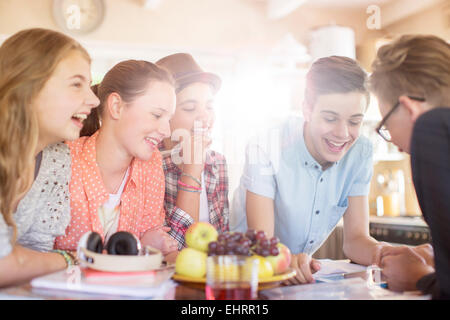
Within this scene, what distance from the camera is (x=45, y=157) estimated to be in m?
1.28

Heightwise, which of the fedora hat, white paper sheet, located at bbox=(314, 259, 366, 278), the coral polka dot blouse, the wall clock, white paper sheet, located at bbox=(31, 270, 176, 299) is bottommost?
white paper sheet, located at bbox=(314, 259, 366, 278)

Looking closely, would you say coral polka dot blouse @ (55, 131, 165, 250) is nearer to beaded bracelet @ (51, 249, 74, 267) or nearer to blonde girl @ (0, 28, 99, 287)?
blonde girl @ (0, 28, 99, 287)

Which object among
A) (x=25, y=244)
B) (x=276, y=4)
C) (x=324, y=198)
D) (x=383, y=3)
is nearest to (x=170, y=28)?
(x=276, y=4)

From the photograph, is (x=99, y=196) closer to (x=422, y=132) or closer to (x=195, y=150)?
(x=195, y=150)

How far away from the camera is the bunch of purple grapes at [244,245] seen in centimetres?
93

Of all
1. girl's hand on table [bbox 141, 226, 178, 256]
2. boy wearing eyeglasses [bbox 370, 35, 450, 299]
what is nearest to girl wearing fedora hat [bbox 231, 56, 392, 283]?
girl's hand on table [bbox 141, 226, 178, 256]

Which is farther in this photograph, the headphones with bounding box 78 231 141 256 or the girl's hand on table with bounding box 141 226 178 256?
the girl's hand on table with bounding box 141 226 178 256

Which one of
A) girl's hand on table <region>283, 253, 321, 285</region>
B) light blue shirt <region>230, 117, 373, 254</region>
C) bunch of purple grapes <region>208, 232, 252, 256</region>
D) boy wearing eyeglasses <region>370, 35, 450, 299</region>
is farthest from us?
light blue shirt <region>230, 117, 373, 254</region>

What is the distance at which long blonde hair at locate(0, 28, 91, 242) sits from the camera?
111 centimetres

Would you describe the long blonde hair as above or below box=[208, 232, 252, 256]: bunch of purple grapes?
above

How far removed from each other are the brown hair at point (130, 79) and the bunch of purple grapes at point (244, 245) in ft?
2.27

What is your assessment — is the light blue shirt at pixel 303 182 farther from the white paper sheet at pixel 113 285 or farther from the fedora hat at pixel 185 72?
the white paper sheet at pixel 113 285

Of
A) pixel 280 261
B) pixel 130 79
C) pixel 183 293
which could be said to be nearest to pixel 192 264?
pixel 183 293

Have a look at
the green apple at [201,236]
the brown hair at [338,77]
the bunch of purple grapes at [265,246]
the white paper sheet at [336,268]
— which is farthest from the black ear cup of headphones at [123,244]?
the brown hair at [338,77]
